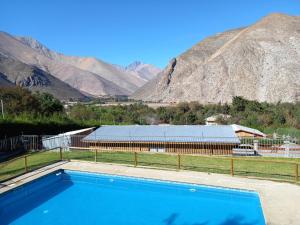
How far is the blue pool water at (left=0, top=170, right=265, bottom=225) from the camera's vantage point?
383 inches

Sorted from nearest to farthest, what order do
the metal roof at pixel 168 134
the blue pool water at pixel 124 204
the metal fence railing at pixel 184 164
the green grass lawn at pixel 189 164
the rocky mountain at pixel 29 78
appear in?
the blue pool water at pixel 124 204, the metal fence railing at pixel 184 164, the green grass lawn at pixel 189 164, the metal roof at pixel 168 134, the rocky mountain at pixel 29 78

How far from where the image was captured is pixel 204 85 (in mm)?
91188

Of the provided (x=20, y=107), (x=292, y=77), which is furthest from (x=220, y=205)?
(x=292, y=77)

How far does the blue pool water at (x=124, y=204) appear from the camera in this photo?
9.73 m

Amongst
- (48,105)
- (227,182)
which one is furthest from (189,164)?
(48,105)

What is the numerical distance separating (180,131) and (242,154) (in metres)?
5.41

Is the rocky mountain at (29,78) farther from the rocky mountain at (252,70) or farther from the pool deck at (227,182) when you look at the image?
the pool deck at (227,182)

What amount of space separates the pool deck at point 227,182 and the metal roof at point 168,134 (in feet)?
25.0

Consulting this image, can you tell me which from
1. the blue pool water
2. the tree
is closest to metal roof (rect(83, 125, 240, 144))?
the blue pool water

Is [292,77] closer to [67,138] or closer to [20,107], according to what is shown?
[20,107]

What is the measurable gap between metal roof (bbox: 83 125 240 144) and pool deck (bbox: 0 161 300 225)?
7608 millimetres

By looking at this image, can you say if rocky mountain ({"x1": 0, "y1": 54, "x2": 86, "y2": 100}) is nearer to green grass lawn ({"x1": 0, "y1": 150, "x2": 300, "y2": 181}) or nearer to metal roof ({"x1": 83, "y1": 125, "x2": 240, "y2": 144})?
metal roof ({"x1": 83, "y1": 125, "x2": 240, "y2": 144})

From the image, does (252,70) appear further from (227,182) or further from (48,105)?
(227,182)

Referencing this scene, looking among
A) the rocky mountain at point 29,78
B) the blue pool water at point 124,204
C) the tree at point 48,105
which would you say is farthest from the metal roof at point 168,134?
the rocky mountain at point 29,78
